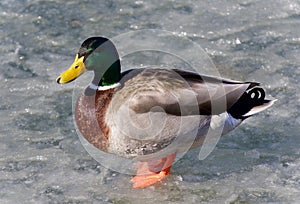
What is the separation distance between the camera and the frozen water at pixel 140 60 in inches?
181

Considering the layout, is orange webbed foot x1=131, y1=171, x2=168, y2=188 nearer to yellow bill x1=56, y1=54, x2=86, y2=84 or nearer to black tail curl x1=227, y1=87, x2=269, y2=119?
black tail curl x1=227, y1=87, x2=269, y2=119

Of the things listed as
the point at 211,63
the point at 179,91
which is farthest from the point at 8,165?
the point at 211,63

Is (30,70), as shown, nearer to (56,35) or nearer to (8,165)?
(56,35)

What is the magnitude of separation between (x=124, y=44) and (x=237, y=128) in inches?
71.0

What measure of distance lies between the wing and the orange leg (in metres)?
0.46

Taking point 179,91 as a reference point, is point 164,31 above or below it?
below

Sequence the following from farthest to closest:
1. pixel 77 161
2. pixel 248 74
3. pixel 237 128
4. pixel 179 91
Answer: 1. pixel 248 74
2. pixel 237 128
3. pixel 77 161
4. pixel 179 91

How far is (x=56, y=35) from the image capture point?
6672 mm

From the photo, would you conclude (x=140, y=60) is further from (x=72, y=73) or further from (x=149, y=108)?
(x=149, y=108)

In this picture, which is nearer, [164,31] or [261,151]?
[261,151]

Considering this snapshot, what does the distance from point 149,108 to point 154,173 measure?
0.66 meters

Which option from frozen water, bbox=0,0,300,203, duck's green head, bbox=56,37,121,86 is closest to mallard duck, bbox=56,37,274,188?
duck's green head, bbox=56,37,121,86

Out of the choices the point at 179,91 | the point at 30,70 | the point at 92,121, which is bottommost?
the point at 30,70

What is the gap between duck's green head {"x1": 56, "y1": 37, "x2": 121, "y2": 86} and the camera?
4691 mm
